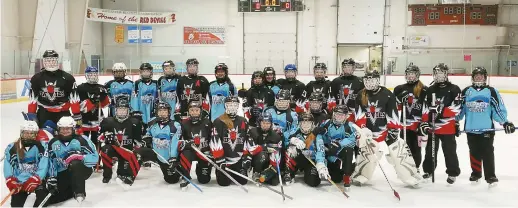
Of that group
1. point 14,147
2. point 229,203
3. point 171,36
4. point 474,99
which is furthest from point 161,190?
point 171,36

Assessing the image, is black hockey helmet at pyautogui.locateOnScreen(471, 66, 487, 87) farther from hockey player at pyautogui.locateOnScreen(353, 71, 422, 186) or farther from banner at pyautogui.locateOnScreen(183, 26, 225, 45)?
banner at pyautogui.locateOnScreen(183, 26, 225, 45)

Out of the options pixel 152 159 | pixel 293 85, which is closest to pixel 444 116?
pixel 293 85

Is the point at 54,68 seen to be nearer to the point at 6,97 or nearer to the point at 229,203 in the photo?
the point at 229,203

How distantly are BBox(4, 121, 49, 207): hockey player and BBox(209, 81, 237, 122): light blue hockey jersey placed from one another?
8.07 ft

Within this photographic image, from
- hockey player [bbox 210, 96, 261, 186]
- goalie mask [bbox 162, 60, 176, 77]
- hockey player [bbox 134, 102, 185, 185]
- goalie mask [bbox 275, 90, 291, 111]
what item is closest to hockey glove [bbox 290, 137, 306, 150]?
hockey player [bbox 210, 96, 261, 186]

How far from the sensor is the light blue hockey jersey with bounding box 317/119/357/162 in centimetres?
429

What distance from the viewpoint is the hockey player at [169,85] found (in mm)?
5930

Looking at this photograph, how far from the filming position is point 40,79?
4.59 m

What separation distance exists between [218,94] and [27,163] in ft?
8.51

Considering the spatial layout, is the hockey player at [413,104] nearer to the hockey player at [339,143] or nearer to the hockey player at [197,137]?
the hockey player at [339,143]

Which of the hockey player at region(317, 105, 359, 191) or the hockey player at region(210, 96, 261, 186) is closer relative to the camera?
the hockey player at region(317, 105, 359, 191)

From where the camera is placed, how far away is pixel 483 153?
14.7ft

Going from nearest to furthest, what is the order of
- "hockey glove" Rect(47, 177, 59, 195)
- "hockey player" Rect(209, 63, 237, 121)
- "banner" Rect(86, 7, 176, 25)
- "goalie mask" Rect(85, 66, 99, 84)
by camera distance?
"hockey glove" Rect(47, 177, 59, 195)
"goalie mask" Rect(85, 66, 99, 84)
"hockey player" Rect(209, 63, 237, 121)
"banner" Rect(86, 7, 176, 25)

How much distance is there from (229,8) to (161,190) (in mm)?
12654
